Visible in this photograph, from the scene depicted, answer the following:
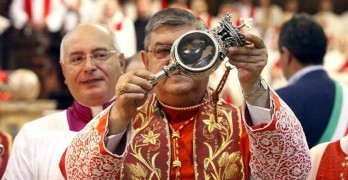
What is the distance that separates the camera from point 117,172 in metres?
3.79

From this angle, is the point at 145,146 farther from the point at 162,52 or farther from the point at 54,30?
the point at 54,30

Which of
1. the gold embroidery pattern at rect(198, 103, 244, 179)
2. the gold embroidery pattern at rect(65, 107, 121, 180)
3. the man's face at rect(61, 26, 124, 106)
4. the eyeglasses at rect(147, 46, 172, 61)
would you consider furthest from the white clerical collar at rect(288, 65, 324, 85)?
the gold embroidery pattern at rect(65, 107, 121, 180)

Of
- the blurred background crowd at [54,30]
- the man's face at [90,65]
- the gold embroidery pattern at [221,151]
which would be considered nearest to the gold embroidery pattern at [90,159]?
the gold embroidery pattern at [221,151]

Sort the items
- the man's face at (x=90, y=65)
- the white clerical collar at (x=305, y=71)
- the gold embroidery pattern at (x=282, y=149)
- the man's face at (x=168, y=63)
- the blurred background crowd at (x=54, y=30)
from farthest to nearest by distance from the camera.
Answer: the blurred background crowd at (x=54, y=30) → the white clerical collar at (x=305, y=71) → the man's face at (x=90, y=65) → the man's face at (x=168, y=63) → the gold embroidery pattern at (x=282, y=149)

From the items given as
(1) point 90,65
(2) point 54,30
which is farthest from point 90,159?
(2) point 54,30

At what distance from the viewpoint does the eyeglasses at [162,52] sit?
12.9 ft

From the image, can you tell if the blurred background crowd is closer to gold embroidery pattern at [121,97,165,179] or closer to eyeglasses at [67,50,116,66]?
eyeglasses at [67,50,116,66]

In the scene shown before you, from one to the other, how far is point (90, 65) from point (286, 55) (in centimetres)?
140

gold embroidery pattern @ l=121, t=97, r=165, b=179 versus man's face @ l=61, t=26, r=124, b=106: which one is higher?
man's face @ l=61, t=26, r=124, b=106

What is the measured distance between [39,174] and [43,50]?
27.6 ft

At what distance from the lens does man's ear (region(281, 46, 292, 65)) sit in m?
5.78

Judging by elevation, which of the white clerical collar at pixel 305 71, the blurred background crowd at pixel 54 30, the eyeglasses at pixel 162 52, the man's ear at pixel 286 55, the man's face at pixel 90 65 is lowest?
the blurred background crowd at pixel 54 30

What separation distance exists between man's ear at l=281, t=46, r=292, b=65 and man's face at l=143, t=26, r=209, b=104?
6.02ft

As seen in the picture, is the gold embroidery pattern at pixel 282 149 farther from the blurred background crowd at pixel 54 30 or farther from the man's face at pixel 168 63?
the blurred background crowd at pixel 54 30
